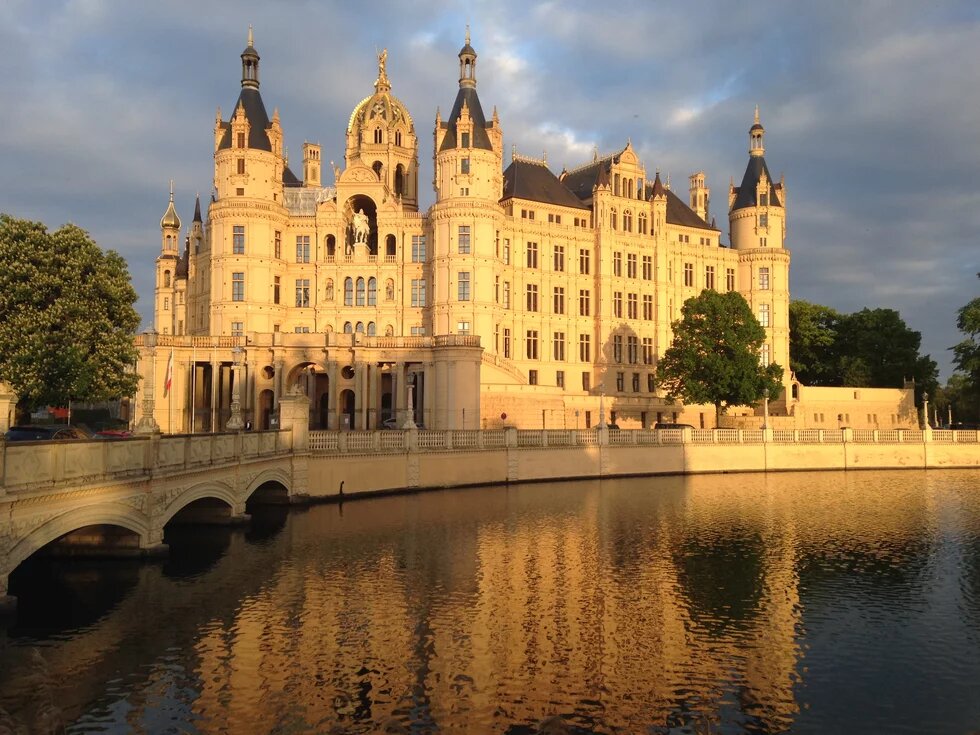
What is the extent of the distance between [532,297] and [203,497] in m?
54.6

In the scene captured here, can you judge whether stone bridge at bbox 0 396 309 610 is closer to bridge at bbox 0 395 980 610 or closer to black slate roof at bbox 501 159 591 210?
bridge at bbox 0 395 980 610

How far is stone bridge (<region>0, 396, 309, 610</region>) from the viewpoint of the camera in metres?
17.5

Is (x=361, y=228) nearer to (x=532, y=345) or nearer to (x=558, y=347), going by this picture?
(x=532, y=345)

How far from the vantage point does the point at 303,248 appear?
7850 centimetres

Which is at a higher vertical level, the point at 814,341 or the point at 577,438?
the point at 814,341

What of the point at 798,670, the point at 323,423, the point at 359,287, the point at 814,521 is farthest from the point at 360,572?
the point at 359,287

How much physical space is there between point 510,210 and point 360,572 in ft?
198

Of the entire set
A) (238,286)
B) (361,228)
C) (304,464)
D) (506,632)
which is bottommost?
(506,632)

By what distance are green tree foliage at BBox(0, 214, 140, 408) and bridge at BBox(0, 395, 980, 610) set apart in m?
12.6

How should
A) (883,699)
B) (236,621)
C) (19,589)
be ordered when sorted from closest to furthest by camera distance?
1. (883,699)
2. (236,621)
3. (19,589)

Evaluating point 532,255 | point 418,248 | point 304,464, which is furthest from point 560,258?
point 304,464

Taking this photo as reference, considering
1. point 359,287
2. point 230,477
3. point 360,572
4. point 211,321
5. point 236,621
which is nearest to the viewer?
point 236,621

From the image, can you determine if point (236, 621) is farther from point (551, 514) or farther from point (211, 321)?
point (211, 321)

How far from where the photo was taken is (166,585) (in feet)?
73.5
